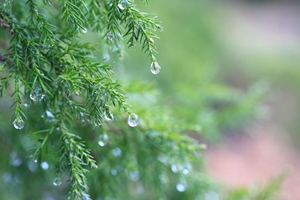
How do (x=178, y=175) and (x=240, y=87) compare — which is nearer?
(x=178, y=175)

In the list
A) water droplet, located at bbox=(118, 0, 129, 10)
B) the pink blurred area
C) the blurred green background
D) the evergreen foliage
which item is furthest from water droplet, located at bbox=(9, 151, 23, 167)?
the pink blurred area

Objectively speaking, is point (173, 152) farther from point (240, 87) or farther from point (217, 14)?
point (217, 14)

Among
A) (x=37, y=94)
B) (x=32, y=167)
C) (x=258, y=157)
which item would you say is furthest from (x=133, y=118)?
(x=258, y=157)

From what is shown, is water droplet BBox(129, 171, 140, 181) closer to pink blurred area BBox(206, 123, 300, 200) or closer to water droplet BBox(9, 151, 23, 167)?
water droplet BBox(9, 151, 23, 167)

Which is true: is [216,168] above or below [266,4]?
below

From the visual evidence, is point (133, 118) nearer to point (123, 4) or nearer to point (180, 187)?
point (123, 4)

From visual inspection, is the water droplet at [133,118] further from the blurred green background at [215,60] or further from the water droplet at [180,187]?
the blurred green background at [215,60]

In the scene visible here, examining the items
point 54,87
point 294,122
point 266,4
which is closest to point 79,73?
point 54,87

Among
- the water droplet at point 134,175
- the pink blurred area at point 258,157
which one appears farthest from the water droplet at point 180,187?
the pink blurred area at point 258,157
